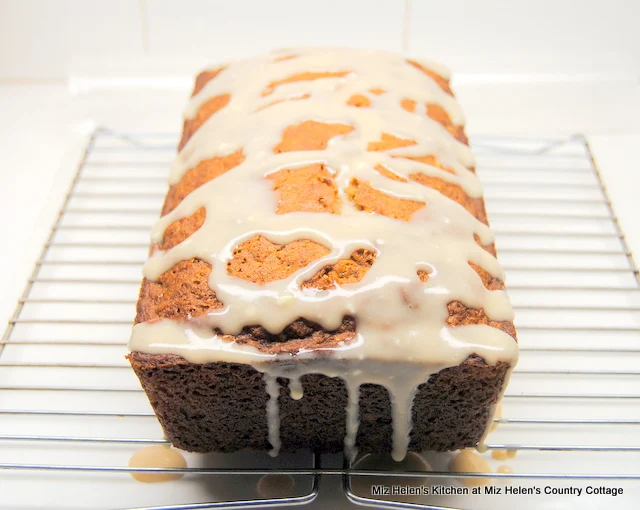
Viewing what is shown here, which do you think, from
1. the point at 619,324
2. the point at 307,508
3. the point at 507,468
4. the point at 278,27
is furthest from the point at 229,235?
the point at 278,27

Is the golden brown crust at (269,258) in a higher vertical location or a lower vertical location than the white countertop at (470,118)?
lower

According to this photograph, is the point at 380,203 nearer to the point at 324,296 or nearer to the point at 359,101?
the point at 324,296

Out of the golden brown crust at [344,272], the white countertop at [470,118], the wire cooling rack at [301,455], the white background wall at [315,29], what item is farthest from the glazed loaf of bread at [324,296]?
the white background wall at [315,29]

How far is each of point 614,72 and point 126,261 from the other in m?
1.97

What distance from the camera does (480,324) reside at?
131 cm

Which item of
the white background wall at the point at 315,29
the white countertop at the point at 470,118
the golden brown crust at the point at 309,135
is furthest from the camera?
the white background wall at the point at 315,29

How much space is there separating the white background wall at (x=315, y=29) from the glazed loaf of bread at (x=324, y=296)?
1.17 meters

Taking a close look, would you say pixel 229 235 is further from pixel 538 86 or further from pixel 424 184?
pixel 538 86

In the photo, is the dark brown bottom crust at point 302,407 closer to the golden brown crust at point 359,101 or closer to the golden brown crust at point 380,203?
the golden brown crust at point 380,203

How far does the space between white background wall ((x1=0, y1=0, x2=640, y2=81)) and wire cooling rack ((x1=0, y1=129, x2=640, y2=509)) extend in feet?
2.14

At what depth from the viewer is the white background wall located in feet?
8.78

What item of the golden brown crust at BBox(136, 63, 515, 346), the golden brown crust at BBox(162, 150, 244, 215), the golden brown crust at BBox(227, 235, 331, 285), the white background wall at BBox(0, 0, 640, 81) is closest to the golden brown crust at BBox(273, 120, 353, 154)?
the golden brown crust at BBox(136, 63, 515, 346)

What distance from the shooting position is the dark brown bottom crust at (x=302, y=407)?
1.28 metres

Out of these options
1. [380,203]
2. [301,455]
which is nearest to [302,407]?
[301,455]
